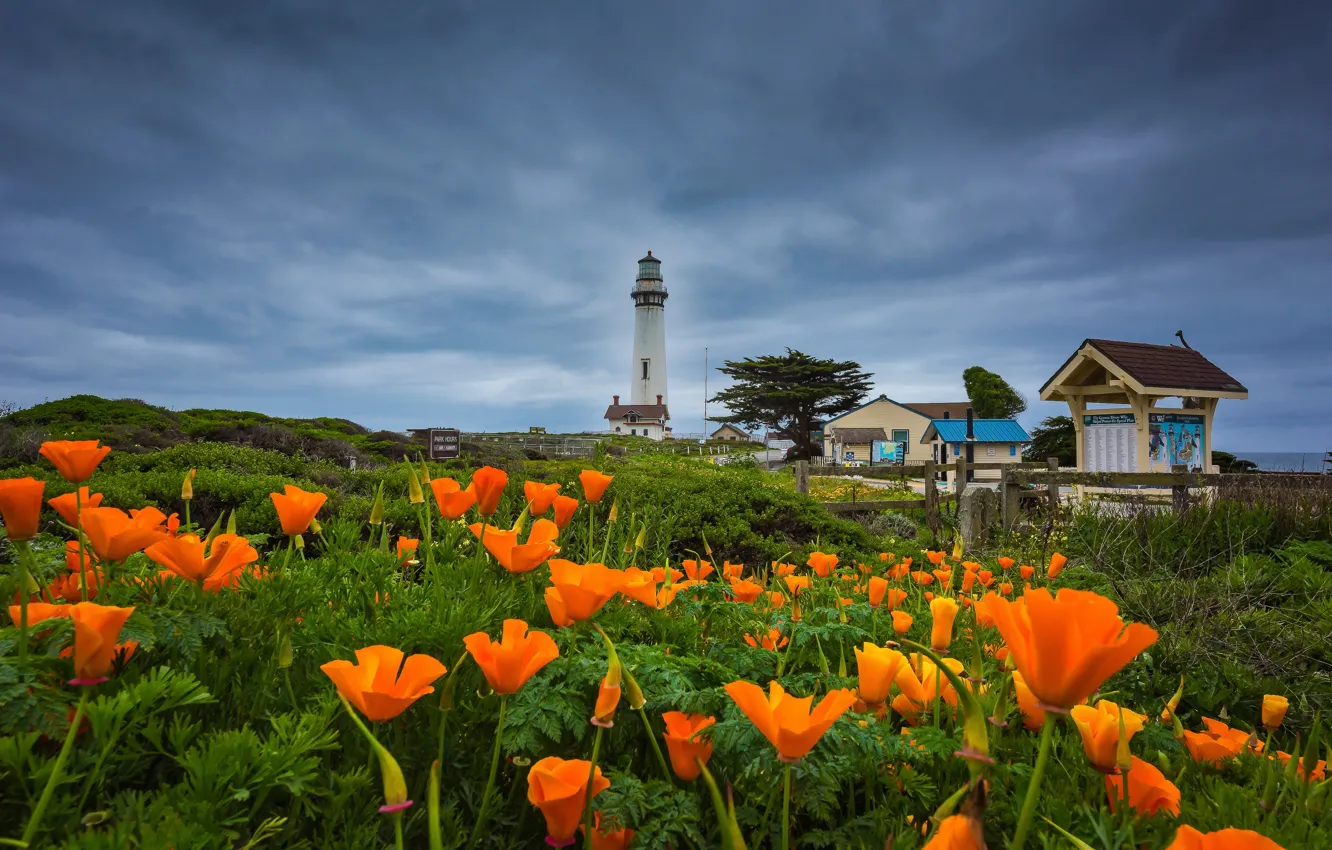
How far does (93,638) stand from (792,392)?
127 feet

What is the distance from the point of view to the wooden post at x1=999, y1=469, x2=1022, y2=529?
372 inches

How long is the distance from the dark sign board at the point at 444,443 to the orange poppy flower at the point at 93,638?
30.4ft

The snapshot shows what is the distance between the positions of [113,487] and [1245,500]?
11.6 metres

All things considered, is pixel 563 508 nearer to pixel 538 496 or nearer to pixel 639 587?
pixel 538 496

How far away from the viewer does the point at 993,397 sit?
143 feet

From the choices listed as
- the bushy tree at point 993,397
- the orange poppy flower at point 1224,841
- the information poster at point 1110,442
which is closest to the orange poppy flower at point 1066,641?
the orange poppy flower at point 1224,841

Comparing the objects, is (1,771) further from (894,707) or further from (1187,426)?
(1187,426)

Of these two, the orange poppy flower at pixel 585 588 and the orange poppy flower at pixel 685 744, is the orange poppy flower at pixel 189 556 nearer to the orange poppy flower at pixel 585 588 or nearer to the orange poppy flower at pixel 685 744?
the orange poppy flower at pixel 585 588

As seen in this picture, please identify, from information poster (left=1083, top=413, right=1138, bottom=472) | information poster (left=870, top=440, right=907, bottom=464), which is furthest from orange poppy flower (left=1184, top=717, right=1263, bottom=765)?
information poster (left=870, top=440, right=907, bottom=464)

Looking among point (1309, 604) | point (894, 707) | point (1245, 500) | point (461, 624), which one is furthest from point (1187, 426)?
point (461, 624)

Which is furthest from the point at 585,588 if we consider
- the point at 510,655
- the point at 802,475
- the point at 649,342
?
the point at 649,342

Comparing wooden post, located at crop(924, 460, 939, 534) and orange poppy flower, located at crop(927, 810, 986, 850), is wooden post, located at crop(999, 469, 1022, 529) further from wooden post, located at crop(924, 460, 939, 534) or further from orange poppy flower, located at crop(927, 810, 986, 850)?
orange poppy flower, located at crop(927, 810, 986, 850)

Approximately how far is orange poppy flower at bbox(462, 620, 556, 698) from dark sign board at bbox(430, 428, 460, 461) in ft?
30.9

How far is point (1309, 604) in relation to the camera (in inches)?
164
